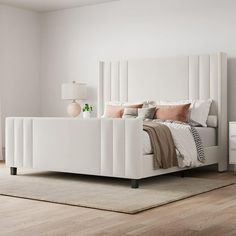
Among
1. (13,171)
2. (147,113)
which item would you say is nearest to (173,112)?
(147,113)

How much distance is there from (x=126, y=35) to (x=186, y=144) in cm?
251

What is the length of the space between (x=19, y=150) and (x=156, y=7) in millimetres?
2876

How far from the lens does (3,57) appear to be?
8.19 meters

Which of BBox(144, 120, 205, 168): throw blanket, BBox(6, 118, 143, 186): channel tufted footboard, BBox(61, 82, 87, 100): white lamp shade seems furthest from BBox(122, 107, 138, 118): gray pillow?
BBox(61, 82, 87, 100): white lamp shade

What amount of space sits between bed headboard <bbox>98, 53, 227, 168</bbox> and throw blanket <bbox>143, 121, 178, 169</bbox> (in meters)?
1.28

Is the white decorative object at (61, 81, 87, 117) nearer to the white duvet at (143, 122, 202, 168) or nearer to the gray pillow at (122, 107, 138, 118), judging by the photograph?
the gray pillow at (122, 107, 138, 118)

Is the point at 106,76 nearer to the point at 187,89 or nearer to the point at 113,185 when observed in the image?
the point at 187,89

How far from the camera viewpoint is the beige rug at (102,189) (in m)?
4.33

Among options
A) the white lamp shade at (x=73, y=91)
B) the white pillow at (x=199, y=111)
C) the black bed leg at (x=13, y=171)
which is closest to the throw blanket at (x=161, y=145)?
the white pillow at (x=199, y=111)

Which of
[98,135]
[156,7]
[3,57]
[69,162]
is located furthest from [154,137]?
[3,57]

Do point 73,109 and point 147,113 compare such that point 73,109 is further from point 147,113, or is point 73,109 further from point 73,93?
point 147,113

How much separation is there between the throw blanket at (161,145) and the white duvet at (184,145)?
0.26 ft

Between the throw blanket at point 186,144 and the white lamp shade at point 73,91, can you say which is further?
the white lamp shade at point 73,91

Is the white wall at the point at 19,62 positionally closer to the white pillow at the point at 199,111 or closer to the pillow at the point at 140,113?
the pillow at the point at 140,113
